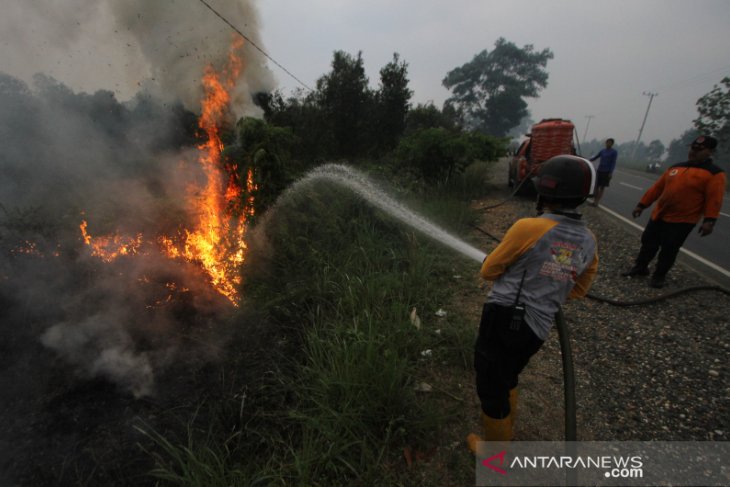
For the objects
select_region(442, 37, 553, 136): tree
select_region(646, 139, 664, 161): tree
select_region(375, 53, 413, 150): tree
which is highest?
select_region(442, 37, 553, 136): tree

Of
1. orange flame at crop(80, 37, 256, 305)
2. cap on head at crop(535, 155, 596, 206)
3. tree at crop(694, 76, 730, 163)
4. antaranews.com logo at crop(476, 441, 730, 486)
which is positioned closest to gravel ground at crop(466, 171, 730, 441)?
antaranews.com logo at crop(476, 441, 730, 486)

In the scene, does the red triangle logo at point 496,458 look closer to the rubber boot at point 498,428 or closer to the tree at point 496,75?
the rubber boot at point 498,428

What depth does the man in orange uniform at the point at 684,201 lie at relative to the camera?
12.8 feet

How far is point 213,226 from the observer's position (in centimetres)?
533

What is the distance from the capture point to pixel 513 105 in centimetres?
4188

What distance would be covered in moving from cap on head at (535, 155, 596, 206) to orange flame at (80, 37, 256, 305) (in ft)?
13.0

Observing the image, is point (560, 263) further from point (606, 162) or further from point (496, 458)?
point (606, 162)

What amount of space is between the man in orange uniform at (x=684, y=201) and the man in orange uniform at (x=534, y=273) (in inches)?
129

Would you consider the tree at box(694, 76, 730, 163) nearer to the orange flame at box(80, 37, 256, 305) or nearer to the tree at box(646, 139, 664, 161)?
the orange flame at box(80, 37, 256, 305)

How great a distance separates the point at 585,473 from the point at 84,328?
5.26 meters

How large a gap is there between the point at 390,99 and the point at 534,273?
9623 mm

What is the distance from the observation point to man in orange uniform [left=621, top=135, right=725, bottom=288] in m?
3.90

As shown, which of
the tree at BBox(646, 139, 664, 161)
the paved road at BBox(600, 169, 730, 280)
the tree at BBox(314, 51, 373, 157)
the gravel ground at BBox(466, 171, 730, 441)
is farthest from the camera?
the tree at BBox(646, 139, 664, 161)

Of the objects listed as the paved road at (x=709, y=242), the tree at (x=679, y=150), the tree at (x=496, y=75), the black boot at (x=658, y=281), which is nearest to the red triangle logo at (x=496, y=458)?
the black boot at (x=658, y=281)
